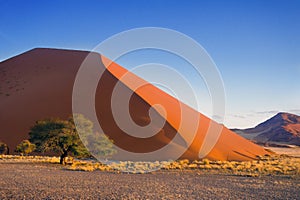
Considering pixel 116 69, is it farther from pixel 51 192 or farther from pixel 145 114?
pixel 51 192

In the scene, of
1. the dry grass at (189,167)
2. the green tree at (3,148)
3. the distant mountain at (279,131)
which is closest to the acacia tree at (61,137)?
the dry grass at (189,167)

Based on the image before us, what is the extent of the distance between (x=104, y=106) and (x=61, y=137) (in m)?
18.0

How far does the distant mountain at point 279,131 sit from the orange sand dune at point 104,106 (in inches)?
1906

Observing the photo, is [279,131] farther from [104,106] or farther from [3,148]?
[3,148]

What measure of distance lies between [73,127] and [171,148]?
13539mm

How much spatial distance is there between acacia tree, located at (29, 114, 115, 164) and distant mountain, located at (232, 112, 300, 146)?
73.4 m

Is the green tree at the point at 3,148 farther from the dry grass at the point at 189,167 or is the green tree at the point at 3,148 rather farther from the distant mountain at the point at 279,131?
the distant mountain at the point at 279,131

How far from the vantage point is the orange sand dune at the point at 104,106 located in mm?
39219

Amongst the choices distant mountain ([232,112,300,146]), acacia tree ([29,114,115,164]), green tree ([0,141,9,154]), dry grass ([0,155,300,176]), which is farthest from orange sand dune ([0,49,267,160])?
distant mountain ([232,112,300,146])

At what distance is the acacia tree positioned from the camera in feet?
84.4

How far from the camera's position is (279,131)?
122438mm

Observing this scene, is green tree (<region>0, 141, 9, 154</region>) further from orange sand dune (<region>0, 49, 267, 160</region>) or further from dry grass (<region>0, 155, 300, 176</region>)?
dry grass (<region>0, 155, 300, 176</region>)

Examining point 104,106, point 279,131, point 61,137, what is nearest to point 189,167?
point 61,137

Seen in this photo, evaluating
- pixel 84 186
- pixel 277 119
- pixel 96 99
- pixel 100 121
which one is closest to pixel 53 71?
pixel 96 99
